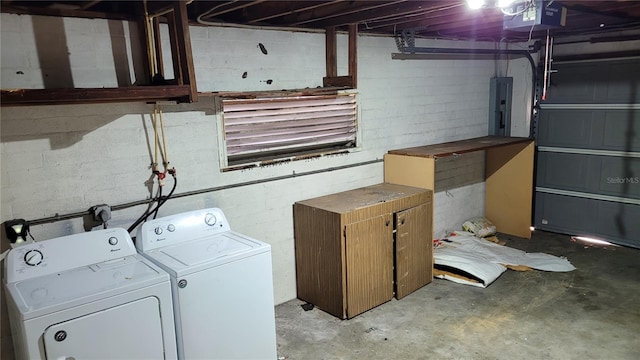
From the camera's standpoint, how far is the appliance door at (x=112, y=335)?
221cm

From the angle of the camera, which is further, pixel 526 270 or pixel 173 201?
pixel 526 270

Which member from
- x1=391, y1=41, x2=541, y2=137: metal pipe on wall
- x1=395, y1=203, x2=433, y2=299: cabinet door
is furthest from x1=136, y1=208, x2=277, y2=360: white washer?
x1=391, y1=41, x2=541, y2=137: metal pipe on wall

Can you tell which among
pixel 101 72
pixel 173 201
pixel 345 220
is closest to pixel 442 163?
pixel 345 220

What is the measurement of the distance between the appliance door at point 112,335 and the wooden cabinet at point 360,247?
1.54m

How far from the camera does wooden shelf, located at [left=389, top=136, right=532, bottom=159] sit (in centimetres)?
445

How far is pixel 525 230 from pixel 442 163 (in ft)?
4.34

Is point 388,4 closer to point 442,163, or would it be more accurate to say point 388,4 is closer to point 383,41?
point 383,41

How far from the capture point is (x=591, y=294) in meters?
4.09

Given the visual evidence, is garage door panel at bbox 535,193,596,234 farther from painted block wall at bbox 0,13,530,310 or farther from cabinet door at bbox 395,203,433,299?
cabinet door at bbox 395,203,433,299

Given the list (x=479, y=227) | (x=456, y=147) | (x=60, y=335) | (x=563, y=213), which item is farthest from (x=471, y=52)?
(x=60, y=335)

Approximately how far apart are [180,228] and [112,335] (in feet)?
2.98

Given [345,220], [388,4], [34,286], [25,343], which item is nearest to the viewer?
[25,343]

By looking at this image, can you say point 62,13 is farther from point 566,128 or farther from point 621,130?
point 621,130

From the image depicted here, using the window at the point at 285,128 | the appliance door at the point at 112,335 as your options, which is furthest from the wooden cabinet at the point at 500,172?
the appliance door at the point at 112,335
